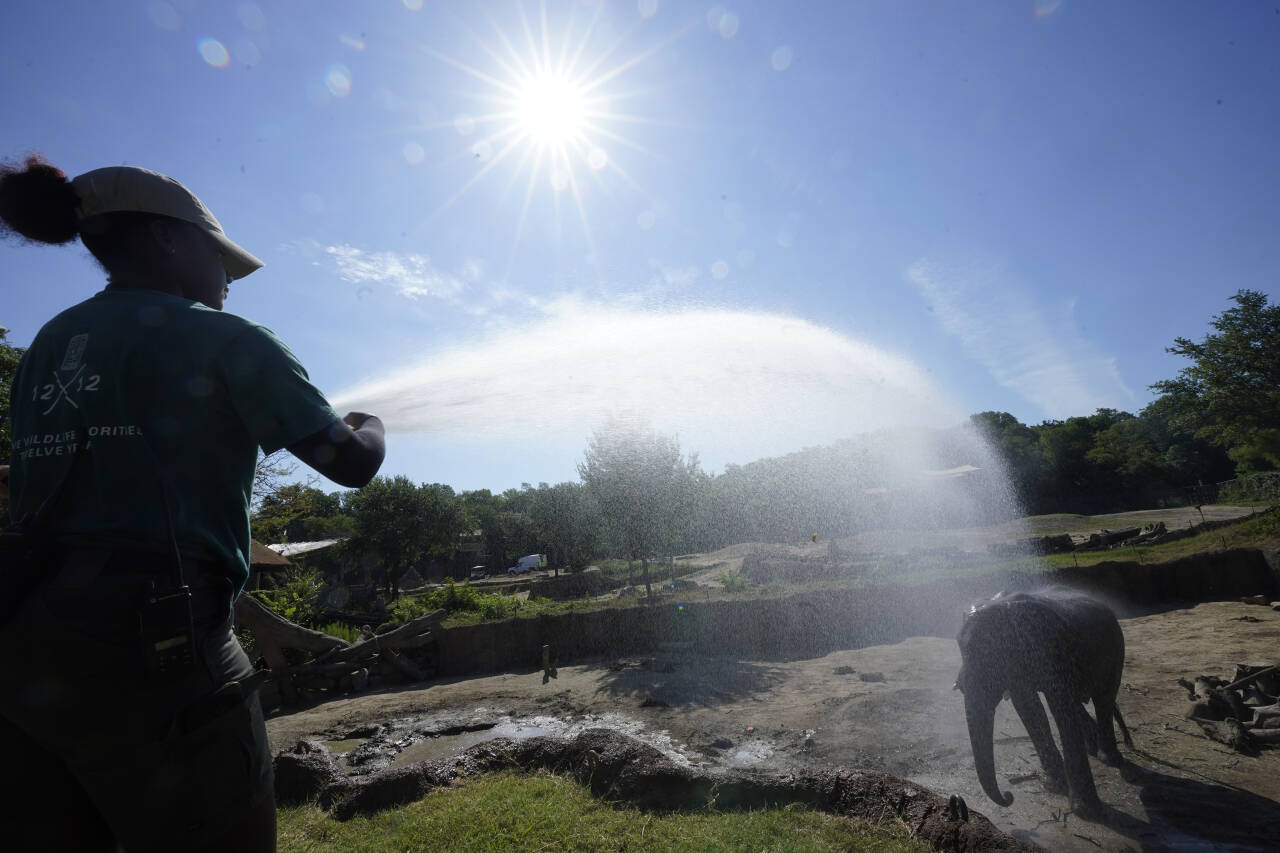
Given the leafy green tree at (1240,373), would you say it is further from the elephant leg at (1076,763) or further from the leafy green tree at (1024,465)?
the elephant leg at (1076,763)

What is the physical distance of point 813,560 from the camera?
3091 cm

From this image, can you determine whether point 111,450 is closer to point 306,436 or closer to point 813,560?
point 306,436

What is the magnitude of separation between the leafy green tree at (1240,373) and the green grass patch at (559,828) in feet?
126

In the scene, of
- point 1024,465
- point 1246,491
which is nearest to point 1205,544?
point 1246,491

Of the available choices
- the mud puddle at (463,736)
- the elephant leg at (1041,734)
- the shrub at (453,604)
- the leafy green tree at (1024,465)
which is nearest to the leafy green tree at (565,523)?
the shrub at (453,604)

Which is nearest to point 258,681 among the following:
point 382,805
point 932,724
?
point 382,805

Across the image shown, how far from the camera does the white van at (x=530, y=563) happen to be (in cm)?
6184

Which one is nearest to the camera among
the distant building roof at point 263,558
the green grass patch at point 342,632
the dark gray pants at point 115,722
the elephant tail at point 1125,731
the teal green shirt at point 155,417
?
the dark gray pants at point 115,722

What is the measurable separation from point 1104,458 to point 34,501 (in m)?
72.2

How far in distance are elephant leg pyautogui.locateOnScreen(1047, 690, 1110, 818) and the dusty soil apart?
0.14 metres

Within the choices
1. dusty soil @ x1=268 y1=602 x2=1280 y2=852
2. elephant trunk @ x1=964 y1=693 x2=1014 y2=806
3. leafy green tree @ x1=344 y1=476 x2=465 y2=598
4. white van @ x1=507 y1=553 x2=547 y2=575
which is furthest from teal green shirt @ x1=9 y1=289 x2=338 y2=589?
white van @ x1=507 y1=553 x2=547 y2=575

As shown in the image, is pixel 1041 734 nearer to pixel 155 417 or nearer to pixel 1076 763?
pixel 1076 763

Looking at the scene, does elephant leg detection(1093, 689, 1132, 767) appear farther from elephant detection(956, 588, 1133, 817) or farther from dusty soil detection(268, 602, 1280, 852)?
elephant detection(956, 588, 1133, 817)

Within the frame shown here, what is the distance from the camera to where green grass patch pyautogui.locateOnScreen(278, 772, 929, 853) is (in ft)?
13.8
